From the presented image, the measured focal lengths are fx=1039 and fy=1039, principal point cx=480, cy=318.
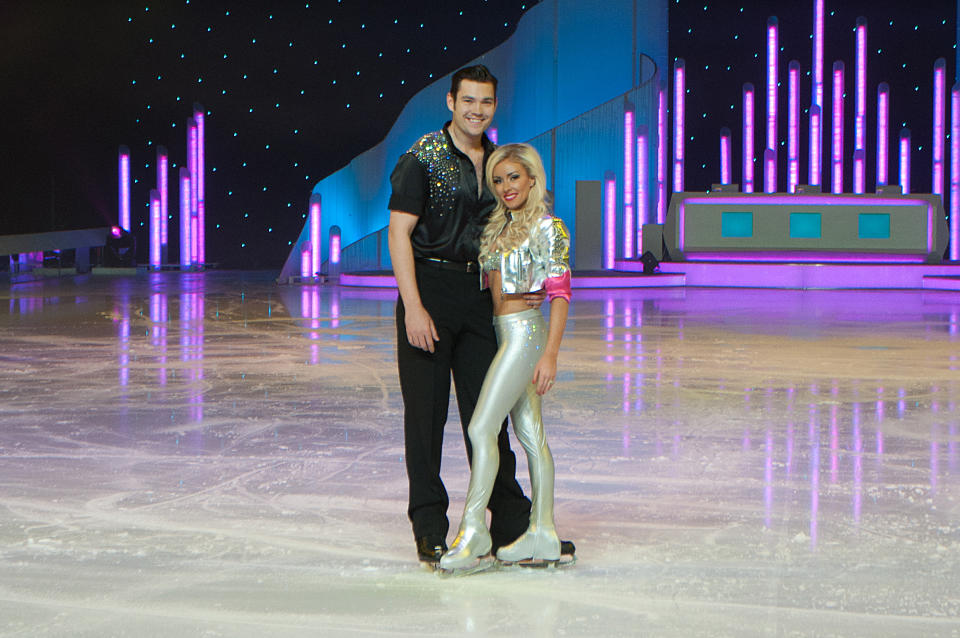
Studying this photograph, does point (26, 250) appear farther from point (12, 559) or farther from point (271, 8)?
point (12, 559)

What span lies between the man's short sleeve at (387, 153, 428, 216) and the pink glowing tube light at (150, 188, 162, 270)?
23.7 meters

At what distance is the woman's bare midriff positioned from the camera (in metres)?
2.41

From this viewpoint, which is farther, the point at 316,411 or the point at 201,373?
the point at 201,373

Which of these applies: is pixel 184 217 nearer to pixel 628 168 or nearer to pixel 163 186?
pixel 163 186

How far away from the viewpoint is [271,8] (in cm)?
2667

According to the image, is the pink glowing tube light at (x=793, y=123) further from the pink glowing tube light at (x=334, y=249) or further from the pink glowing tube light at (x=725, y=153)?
the pink glowing tube light at (x=334, y=249)

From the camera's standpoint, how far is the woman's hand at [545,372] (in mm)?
2369

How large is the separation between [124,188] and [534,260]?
2480cm

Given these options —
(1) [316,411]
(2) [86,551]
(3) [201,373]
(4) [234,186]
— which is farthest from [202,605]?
(4) [234,186]

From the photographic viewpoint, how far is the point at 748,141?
68.1 feet

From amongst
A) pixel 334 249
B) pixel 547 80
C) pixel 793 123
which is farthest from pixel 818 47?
pixel 334 249

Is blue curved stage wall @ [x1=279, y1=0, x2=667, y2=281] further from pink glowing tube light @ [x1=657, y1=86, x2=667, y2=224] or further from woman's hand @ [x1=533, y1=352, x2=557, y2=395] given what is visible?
woman's hand @ [x1=533, y1=352, x2=557, y2=395]

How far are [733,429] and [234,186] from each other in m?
24.4

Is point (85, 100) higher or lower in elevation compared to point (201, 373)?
higher
